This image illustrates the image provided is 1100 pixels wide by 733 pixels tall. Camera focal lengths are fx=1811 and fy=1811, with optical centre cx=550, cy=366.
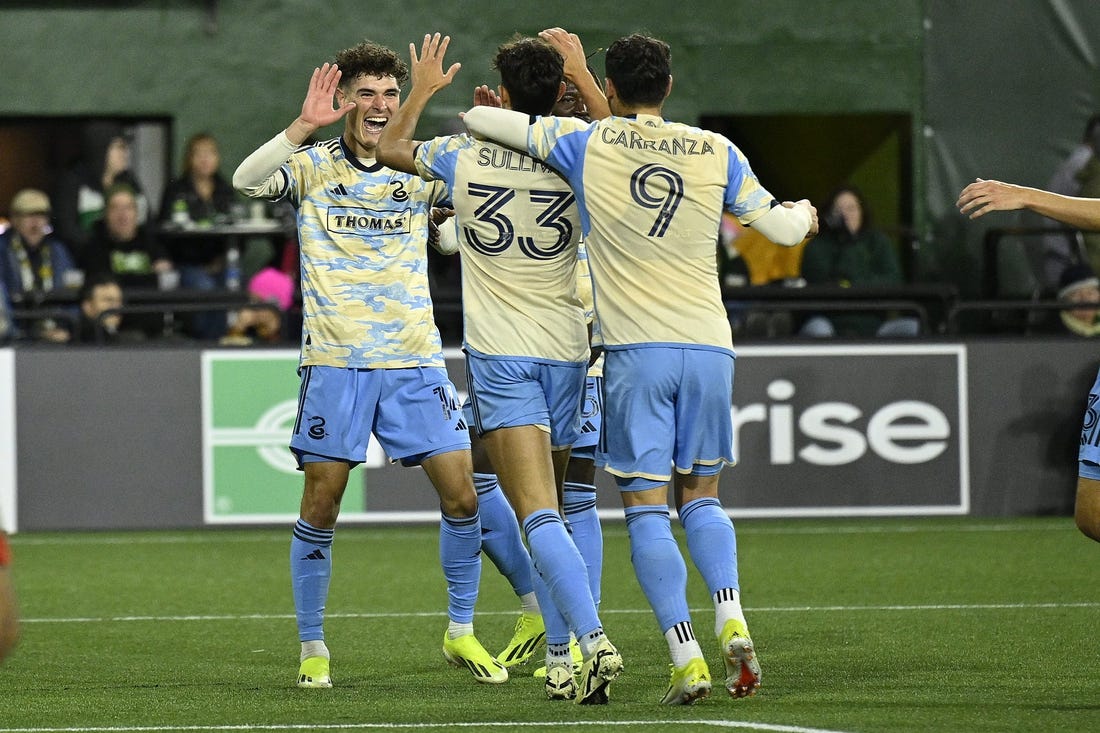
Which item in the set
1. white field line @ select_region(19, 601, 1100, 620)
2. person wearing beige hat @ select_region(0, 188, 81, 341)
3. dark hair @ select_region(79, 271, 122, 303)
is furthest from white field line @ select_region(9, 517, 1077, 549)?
white field line @ select_region(19, 601, 1100, 620)

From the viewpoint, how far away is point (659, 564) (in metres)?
5.61

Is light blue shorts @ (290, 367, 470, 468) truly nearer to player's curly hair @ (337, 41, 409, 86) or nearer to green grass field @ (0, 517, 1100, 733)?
green grass field @ (0, 517, 1100, 733)

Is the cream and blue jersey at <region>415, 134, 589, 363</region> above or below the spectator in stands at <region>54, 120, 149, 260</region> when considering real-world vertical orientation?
below

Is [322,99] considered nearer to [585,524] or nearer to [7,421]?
[585,524]

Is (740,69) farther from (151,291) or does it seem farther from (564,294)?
(564,294)

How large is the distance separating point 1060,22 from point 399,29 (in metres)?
5.66

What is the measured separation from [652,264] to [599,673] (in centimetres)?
128

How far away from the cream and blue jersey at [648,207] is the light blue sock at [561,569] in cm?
61

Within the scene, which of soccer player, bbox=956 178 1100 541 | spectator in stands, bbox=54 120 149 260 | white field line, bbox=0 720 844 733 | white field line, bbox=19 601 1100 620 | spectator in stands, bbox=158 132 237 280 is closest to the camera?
white field line, bbox=0 720 844 733

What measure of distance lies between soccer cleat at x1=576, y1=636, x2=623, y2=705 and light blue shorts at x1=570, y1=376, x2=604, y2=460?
50.6 inches

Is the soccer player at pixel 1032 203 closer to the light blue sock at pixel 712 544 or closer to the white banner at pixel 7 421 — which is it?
the light blue sock at pixel 712 544

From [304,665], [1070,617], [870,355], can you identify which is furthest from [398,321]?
[870,355]

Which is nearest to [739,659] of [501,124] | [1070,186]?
[501,124]

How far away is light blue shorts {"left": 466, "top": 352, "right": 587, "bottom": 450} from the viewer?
5801mm
